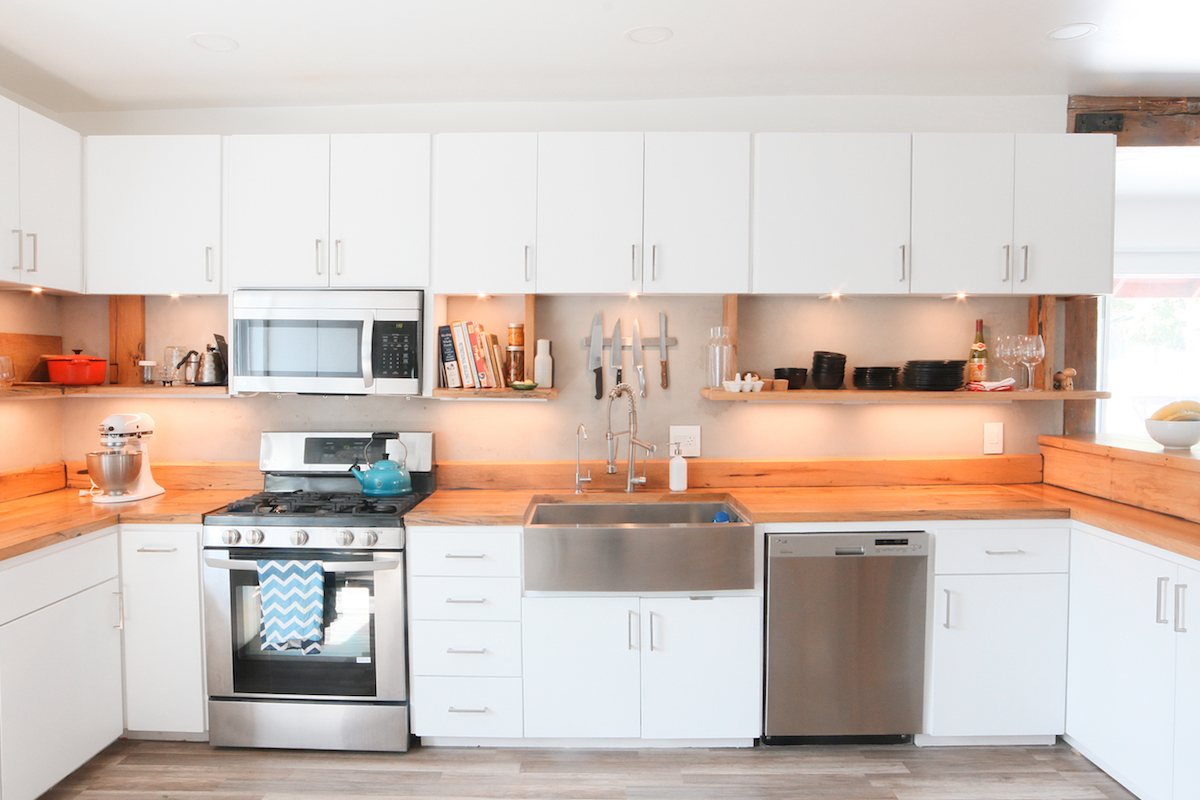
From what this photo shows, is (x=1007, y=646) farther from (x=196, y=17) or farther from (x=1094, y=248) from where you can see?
(x=196, y=17)

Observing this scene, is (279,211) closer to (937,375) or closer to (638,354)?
(638,354)

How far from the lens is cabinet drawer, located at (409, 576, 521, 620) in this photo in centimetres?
238

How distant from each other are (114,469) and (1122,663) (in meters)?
3.78

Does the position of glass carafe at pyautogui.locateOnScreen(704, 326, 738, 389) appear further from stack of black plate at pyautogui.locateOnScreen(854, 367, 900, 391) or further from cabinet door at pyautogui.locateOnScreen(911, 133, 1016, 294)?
cabinet door at pyautogui.locateOnScreen(911, 133, 1016, 294)

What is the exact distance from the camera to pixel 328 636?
2.39 meters

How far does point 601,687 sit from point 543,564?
513mm

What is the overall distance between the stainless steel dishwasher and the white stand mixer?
2592 mm

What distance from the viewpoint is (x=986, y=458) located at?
9.69 feet

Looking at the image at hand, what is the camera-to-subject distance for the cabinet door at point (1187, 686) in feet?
6.17

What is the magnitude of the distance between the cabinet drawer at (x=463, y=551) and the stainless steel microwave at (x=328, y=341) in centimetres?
63

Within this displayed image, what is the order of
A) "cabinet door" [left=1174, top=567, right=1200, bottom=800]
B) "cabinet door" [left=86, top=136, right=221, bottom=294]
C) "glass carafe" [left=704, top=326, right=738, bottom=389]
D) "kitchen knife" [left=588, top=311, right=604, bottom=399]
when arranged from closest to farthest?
"cabinet door" [left=1174, top=567, right=1200, bottom=800] → "cabinet door" [left=86, top=136, right=221, bottom=294] → "glass carafe" [left=704, top=326, right=738, bottom=389] → "kitchen knife" [left=588, top=311, right=604, bottom=399]

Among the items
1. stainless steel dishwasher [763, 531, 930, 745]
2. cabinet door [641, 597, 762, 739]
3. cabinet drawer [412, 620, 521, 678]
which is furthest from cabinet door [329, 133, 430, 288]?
stainless steel dishwasher [763, 531, 930, 745]

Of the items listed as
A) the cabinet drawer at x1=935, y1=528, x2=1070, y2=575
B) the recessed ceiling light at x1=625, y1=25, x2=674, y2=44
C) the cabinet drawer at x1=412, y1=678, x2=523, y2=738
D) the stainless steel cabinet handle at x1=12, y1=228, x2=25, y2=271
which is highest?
the recessed ceiling light at x1=625, y1=25, x2=674, y2=44

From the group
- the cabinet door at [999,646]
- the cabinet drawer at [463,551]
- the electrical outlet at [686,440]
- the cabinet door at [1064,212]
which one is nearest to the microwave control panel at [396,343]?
the cabinet drawer at [463,551]
